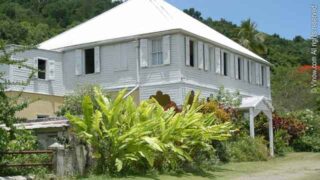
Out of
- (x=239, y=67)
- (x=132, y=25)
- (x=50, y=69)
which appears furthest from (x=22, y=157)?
(x=239, y=67)

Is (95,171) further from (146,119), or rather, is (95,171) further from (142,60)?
(142,60)

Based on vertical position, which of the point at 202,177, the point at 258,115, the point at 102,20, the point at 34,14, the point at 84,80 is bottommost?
the point at 202,177

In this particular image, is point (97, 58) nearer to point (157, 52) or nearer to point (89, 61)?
point (89, 61)

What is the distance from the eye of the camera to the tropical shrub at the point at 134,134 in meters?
18.1

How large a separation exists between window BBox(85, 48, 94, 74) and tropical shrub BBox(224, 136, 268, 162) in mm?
10966

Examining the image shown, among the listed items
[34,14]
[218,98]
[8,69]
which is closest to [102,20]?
[8,69]

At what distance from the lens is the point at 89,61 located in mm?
34031

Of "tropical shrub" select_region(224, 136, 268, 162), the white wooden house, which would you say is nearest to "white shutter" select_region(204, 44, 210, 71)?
the white wooden house

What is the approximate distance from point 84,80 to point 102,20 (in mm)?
4548

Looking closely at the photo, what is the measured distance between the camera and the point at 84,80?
3344cm

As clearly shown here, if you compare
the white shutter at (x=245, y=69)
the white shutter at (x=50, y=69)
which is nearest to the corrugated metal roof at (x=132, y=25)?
the white shutter at (x=50, y=69)

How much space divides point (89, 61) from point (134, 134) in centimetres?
1662

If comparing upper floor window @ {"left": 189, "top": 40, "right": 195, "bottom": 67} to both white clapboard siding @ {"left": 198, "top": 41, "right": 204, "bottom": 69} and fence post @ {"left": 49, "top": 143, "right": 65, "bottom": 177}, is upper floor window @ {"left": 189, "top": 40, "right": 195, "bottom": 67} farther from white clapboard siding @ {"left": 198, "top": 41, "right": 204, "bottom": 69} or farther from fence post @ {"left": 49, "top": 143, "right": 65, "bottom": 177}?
fence post @ {"left": 49, "top": 143, "right": 65, "bottom": 177}

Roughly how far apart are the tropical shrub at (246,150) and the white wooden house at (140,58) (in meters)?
1.69
